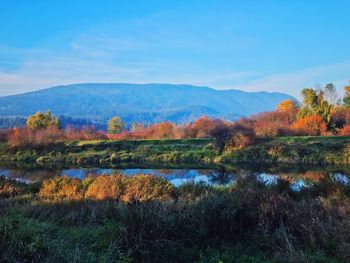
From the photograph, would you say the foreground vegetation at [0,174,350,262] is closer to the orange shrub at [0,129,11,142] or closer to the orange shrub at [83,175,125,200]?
the orange shrub at [83,175,125,200]

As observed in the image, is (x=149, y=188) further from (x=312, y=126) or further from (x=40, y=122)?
(x=40, y=122)

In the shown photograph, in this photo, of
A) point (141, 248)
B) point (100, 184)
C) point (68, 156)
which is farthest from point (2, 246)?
point (68, 156)

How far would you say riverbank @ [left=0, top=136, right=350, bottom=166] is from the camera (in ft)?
99.4

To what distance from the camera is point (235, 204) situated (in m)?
6.27

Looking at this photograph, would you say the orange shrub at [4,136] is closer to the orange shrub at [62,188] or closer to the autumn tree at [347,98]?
the orange shrub at [62,188]

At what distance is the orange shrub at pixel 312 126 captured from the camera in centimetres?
3934

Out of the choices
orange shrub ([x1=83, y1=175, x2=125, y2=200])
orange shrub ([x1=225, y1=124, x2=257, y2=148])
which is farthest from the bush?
orange shrub ([x1=225, y1=124, x2=257, y2=148])

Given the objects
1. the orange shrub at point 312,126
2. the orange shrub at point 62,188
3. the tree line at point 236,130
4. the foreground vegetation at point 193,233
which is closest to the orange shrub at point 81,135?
the tree line at point 236,130

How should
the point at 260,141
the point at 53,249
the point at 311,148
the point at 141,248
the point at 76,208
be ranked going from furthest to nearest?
the point at 260,141 < the point at 311,148 < the point at 76,208 < the point at 141,248 < the point at 53,249

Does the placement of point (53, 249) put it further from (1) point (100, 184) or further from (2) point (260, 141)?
(2) point (260, 141)

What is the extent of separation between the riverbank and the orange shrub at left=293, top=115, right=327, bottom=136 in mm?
5913

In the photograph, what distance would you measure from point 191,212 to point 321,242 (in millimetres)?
2062

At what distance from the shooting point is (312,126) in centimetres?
4022

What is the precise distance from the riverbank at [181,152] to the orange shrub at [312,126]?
591 centimetres
